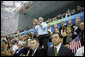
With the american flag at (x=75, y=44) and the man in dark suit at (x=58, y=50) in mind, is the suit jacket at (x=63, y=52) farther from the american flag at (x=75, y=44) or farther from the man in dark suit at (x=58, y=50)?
the american flag at (x=75, y=44)

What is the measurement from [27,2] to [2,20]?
5.94 ft

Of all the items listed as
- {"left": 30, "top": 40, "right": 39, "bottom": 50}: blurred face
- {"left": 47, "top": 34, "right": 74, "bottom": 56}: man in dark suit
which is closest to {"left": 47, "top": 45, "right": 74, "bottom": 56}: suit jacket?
{"left": 47, "top": 34, "right": 74, "bottom": 56}: man in dark suit

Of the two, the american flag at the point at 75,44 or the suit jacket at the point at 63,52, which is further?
the american flag at the point at 75,44

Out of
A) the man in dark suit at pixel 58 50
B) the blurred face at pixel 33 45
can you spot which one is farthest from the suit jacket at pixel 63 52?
the blurred face at pixel 33 45

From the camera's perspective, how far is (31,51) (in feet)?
6.36

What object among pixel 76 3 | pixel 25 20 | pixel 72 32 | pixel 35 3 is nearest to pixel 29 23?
pixel 25 20

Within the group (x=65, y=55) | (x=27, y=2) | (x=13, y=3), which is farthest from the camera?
(x=27, y=2)

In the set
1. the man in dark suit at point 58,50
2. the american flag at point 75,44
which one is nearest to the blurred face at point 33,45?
the man in dark suit at point 58,50

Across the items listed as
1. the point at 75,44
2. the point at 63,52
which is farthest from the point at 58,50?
the point at 75,44

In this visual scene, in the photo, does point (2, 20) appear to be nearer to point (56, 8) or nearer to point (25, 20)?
point (56, 8)

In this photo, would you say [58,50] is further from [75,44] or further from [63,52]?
[75,44]

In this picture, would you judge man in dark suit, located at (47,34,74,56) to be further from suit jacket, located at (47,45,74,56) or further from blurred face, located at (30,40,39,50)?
blurred face, located at (30,40,39,50)

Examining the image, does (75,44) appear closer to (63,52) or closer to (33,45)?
(63,52)

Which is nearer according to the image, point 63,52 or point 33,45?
point 63,52
